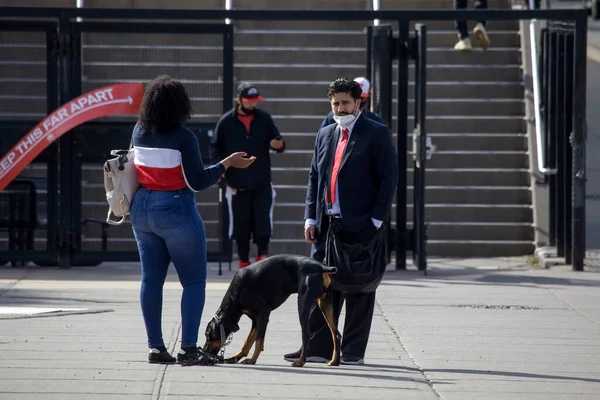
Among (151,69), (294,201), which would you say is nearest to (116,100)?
(151,69)

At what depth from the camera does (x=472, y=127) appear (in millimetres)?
15070

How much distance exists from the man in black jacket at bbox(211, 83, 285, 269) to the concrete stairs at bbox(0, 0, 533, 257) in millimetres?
2514

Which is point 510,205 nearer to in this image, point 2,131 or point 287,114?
point 287,114

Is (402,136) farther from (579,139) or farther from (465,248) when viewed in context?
(465,248)

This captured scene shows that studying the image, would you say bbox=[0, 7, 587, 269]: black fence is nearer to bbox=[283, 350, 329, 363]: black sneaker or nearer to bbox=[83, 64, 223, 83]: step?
bbox=[83, 64, 223, 83]: step

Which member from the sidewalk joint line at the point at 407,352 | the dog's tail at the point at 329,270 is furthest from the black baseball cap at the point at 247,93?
the dog's tail at the point at 329,270

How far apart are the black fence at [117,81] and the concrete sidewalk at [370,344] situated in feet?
1.83

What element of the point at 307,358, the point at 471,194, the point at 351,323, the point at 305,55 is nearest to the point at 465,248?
the point at 471,194

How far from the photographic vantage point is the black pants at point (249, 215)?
38.3ft

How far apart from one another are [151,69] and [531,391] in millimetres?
7034

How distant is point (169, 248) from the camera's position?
7066 mm

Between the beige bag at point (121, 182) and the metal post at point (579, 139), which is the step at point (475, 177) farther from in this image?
the beige bag at point (121, 182)

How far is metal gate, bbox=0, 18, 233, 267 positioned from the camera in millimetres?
12445

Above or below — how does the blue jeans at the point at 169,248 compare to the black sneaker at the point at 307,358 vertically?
above
